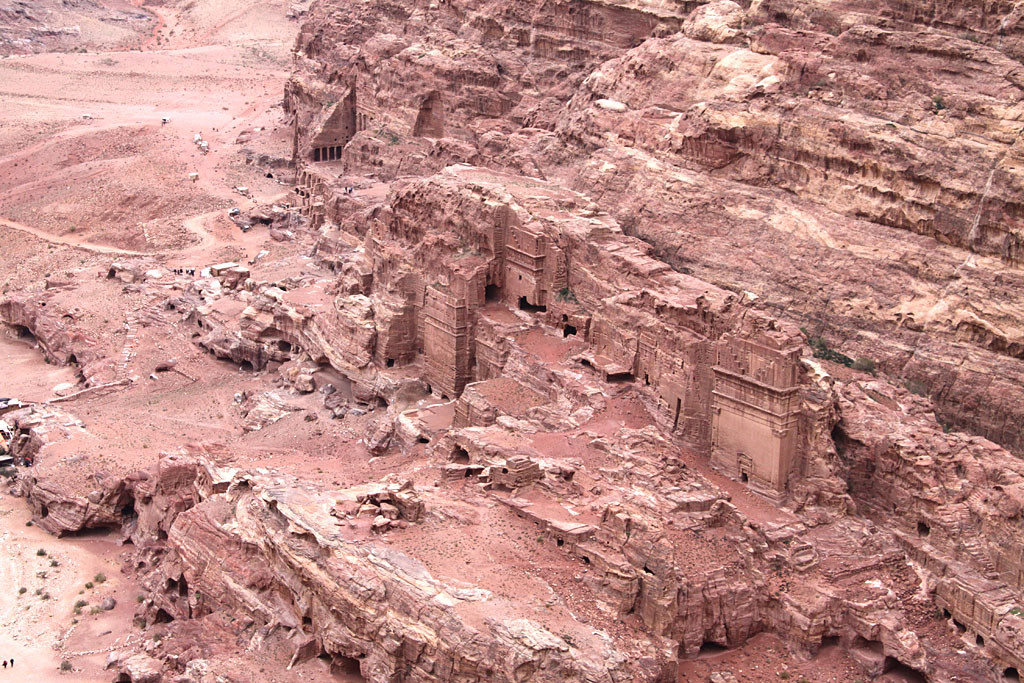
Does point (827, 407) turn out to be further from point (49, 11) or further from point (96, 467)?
point (49, 11)

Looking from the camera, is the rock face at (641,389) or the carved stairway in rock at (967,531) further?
the carved stairway in rock at (967,531)

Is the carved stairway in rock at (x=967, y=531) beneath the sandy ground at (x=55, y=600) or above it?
above

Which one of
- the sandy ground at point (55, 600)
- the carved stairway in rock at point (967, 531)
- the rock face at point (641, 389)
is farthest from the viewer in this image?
the sandy ground at point (55, 600)

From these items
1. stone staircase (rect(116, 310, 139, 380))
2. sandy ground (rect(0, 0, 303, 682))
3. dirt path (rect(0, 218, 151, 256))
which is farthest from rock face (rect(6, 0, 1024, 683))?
dirt path (rect(0, 218, 151, 256))

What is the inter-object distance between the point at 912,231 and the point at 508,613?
19.2 m

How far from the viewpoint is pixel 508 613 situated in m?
30.4

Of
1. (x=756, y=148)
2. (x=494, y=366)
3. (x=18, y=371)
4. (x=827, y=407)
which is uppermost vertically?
(x=756, y=148)

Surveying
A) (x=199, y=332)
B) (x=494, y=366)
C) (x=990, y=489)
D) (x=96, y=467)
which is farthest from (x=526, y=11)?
(x=990, y=489)

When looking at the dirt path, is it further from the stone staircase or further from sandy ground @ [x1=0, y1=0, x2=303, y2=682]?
the stone staircase

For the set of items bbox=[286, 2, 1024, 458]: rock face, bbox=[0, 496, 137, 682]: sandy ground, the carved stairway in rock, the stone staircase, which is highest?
bbox=[286, 2, 1024, 458]: rock face

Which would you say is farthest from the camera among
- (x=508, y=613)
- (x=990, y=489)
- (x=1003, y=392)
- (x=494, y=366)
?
(x=494, y=366)

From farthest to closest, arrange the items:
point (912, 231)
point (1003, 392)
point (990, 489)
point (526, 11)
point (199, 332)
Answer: point (526, 11) → point (199, 332) → point (912, 231) → point (1003, 392) → point (990, 489)

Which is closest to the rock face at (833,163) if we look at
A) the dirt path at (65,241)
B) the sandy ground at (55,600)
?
the dirt path at (65,241)

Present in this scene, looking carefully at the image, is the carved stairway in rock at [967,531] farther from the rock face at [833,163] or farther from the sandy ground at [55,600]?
the sandy ground at [55,600]
